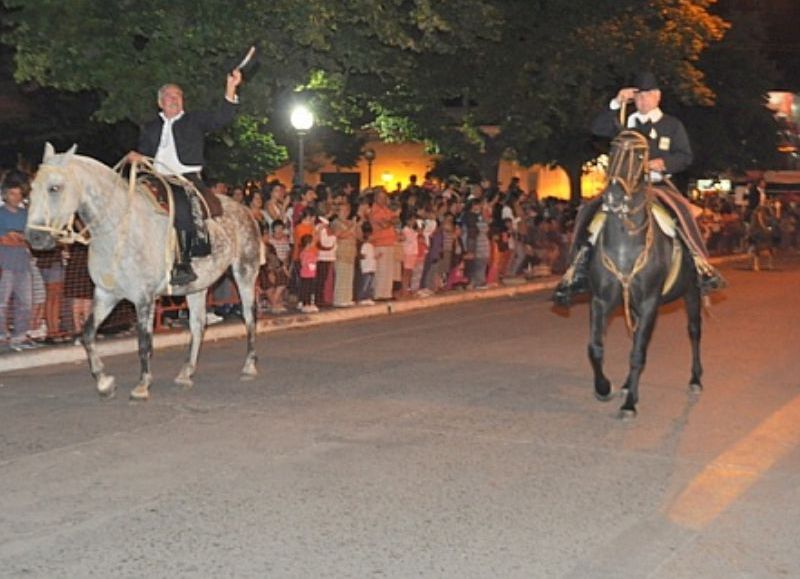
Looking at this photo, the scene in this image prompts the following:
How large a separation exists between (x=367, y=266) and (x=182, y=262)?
9.01m

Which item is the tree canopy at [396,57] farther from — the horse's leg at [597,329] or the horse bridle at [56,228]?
the horse's leg at [597,329]

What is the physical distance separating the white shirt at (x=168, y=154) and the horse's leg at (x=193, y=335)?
1343 millimetres

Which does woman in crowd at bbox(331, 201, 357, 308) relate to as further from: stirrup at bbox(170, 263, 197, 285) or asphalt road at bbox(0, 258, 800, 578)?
stirrup at bbox(170, 263, 197, 285)

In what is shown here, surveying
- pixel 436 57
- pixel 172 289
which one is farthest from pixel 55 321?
pixel 436 57

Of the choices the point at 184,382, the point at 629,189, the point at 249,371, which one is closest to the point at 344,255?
the point at 249,371

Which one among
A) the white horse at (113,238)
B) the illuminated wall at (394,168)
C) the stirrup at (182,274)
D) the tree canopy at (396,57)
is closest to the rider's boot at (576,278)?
the white horse at (113,238)

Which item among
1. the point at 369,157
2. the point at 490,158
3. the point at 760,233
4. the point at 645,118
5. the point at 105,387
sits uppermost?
the point at 645,118

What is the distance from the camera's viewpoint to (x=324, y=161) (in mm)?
48750

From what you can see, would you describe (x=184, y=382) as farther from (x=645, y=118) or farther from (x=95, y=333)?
(x=645, y=118)

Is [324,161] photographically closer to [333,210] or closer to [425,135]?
[425,135]

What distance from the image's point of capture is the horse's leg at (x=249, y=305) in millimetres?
13070

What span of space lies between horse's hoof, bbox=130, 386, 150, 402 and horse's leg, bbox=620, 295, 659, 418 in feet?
14.2

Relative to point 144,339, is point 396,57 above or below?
above

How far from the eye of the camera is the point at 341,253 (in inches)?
790
